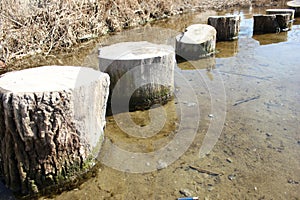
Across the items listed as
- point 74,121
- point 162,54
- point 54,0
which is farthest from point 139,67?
point 54,0

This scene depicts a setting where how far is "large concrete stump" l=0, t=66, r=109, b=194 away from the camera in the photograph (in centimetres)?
218

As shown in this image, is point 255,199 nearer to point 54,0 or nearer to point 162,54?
point 162,54

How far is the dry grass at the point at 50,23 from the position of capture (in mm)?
5992

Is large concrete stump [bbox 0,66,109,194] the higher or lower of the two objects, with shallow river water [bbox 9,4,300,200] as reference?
higher

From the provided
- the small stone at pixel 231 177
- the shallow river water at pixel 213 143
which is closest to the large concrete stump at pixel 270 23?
the shallow river water at pixel 213 143

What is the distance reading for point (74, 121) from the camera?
2408mm

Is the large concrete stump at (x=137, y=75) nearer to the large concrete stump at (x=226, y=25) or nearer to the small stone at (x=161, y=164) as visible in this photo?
the small stone at (x=161, y=164)

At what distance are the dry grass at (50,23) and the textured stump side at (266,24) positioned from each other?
12.7 ft

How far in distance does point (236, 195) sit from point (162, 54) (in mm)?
1955

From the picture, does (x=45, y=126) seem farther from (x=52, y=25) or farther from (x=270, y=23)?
(x=270, y=23)

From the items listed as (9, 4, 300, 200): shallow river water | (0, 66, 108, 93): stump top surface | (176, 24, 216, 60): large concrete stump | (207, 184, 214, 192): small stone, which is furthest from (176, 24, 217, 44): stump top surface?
(207, 184, 214, 192): small stone

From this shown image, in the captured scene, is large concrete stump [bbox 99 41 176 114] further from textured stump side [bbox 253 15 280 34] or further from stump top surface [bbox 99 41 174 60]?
textured stump side [bbox 253 15 280 34]

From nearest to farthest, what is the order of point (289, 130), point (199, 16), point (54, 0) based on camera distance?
point (289, 130) → point (54, 0) → point (199, 16)

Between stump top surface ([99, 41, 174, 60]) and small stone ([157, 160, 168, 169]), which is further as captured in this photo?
stump top surface ([99, 41, 174, 60])
